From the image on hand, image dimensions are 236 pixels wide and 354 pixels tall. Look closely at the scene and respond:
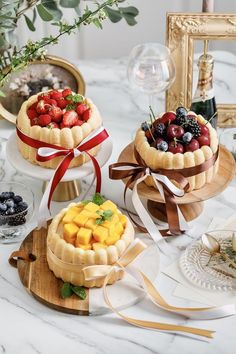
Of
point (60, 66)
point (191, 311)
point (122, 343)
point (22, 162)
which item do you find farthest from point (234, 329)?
Answer: point (60, 66)

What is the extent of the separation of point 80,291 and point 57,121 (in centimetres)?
44

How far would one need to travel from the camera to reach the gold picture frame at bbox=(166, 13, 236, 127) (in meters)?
1.97

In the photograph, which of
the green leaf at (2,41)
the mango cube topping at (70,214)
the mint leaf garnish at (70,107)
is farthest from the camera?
the green leaf at (2,41)

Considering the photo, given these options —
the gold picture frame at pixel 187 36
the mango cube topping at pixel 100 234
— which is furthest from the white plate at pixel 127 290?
the gold picture frame at pixel 187 36

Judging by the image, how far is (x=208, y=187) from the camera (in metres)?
1.77

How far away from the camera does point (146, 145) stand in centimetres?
175

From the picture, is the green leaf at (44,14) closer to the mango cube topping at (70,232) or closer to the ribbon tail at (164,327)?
the mango cube topping at (70,232)

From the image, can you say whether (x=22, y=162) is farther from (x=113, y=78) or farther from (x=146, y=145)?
(x=113, y=78)

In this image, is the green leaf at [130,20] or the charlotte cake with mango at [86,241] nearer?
the charlotte cake with mango at [86,241]

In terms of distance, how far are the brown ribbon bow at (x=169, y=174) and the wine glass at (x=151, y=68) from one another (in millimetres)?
286

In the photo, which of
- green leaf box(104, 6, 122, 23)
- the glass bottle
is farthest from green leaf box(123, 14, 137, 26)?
the glass bottle

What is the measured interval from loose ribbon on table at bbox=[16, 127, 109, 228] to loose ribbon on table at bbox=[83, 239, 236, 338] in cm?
26

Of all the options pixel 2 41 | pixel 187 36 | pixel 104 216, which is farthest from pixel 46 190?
pixel 187 36

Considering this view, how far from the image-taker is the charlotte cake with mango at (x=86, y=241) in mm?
1588
